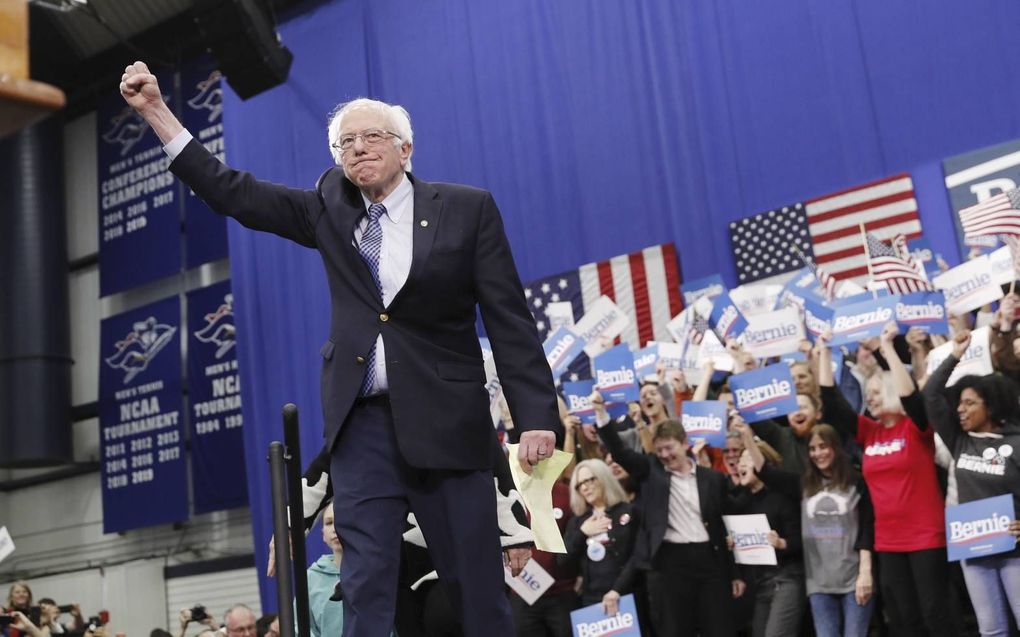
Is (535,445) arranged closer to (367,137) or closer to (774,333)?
(367,137)

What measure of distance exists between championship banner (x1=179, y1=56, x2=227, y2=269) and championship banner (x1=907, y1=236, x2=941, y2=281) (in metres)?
7.87

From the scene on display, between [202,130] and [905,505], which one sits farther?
[202,130]

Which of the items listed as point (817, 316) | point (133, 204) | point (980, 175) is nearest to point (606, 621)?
point (817, 316)

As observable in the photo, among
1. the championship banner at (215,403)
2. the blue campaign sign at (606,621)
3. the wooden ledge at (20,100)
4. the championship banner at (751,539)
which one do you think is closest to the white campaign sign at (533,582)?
the blue campaign sign at (606,621)

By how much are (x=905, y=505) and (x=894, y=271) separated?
182 cm

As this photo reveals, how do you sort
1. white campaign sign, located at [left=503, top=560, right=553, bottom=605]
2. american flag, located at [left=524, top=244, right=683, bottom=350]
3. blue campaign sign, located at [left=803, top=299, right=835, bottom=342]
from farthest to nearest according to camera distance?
american flag, located at [left=524, top=244, right=683, bottom=350]
blue campaign sign, located at [left=803, top=299, right=835, bottom=342]
white campaign sign, located at [left=503, top=560, right=553, bottom=605]

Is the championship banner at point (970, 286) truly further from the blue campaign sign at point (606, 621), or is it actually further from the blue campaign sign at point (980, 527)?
the blue campaign sign at point (606, 621)

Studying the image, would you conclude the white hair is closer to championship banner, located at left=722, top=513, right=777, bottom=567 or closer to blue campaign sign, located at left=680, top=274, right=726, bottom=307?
championship banner, located at left=722, top=513, right=777, bottom=567

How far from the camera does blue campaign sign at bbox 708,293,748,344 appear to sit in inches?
267

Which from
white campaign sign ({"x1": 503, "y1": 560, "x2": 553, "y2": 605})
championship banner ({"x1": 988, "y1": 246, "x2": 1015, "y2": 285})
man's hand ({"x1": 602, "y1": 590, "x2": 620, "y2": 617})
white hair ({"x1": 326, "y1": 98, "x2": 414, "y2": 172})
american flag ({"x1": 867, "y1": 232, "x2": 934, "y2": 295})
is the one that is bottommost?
man's hand ({"x1": 602, "y1": 590, "x2": 620, "y2": 617})

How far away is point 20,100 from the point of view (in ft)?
2.56

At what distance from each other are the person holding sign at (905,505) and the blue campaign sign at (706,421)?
2.34 ft

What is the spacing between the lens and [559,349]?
24.5ft

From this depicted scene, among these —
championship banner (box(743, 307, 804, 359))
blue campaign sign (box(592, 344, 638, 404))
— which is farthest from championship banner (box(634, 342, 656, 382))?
championship banner (box(743, 307, 804, 359))
